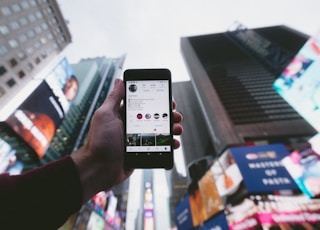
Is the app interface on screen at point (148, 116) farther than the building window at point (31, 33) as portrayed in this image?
No

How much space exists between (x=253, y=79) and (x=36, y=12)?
60914 millimetres

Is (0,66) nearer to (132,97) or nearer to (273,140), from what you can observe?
(132,97)

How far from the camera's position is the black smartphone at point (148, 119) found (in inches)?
107

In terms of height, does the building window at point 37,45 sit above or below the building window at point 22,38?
above

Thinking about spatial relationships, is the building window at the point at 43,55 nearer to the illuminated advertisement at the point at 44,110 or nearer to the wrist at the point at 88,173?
the illuminated advertisement at the point at 44,110

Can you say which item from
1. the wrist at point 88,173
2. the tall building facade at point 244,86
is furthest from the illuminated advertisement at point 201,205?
the wrist at point 88,173

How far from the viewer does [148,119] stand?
3004 mm

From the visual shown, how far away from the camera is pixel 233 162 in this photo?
14.8 meters

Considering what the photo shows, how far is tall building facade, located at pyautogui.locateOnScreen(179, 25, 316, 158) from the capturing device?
37.2 meters

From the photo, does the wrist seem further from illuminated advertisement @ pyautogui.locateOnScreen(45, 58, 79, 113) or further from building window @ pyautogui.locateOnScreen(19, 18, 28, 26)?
building window @ pyautogui.locateOnScreen(19, 18, 28, 26)

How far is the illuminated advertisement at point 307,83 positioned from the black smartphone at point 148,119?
7.11 m

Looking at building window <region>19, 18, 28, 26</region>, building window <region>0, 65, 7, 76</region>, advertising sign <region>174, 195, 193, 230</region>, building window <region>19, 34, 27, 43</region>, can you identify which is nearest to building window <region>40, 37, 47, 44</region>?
building window <region>19, 18, 28, 26</region>

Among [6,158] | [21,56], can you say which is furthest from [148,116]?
[21,56]

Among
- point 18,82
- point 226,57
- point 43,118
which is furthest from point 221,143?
point 226,57
